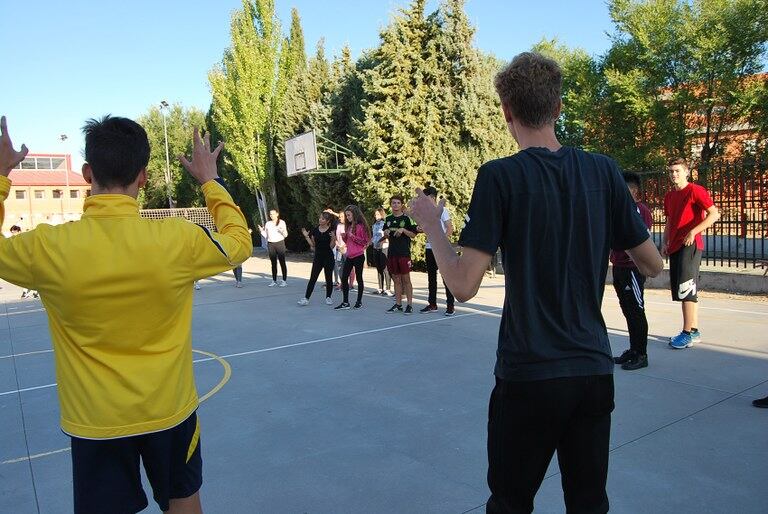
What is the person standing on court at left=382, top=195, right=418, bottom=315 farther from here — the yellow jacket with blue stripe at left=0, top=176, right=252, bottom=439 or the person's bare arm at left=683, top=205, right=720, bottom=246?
the yellow jacket with blue stripe at left=0, top=176, right=252, bottom=439

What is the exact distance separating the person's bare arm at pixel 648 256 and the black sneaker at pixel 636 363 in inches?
158

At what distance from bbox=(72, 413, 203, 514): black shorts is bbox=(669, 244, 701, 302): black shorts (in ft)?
19.0

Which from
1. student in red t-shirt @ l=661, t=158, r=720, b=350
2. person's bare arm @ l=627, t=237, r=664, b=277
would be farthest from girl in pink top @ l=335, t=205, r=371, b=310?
person's bare arm @ l=627, t=237, r=664, b=277

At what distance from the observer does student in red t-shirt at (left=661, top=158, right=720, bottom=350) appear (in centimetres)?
621

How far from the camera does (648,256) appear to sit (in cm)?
215

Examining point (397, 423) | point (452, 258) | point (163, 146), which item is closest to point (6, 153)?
point (452, 258)

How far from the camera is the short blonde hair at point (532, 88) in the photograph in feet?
6.30

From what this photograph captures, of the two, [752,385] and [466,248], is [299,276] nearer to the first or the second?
[752,385]

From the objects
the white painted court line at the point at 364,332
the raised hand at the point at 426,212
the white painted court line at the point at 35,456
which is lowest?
the white painted court line at the point at 35,456

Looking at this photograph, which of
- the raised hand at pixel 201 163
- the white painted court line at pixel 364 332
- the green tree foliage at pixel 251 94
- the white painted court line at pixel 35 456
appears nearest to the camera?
the raised hand at pixel 201 163

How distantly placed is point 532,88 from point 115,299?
5.12 feet

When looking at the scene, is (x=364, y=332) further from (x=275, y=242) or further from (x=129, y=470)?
(x=275, y=242)

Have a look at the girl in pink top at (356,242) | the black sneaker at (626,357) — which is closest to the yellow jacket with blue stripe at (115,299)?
the black sneaker at (626,357)

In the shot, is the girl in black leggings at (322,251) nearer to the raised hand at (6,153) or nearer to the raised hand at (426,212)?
the raised hand at (6,153)
